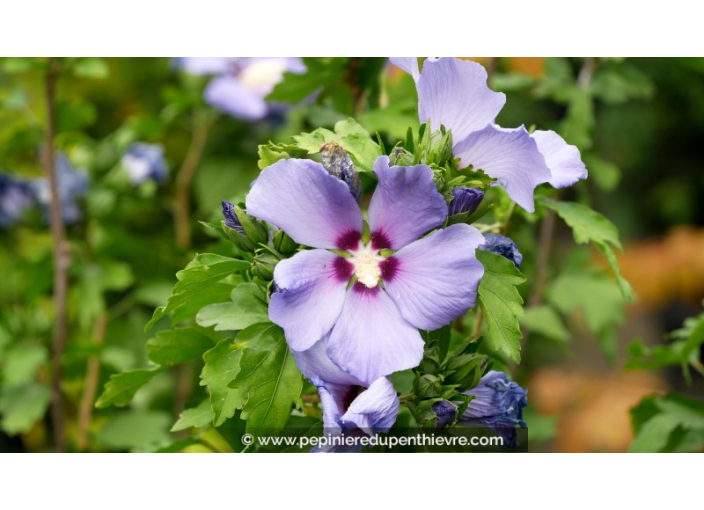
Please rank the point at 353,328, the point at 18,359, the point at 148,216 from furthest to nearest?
the point at 148,216, the point at 18,359, the point at 353,328

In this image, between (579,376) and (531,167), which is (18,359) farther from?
(579,376)

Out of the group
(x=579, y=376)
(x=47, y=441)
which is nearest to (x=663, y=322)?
(x=579, y=376)

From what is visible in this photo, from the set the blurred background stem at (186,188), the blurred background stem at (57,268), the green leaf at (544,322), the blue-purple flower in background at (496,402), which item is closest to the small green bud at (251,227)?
the blue-purple flower in background at (496,402)

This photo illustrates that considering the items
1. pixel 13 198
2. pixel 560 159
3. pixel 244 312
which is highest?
pixel 13 198

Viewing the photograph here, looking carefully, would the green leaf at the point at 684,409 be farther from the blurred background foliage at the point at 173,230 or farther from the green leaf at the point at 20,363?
the green leaf at the point at 20,363

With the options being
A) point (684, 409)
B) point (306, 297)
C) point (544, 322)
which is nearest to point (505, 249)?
point (306, 297)

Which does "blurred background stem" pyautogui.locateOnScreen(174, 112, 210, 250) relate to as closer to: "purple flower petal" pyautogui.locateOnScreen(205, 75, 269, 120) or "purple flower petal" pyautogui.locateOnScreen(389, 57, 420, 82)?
"purple flower petal" pyautogui.locateOnScreen(205, 75, 269, 120)

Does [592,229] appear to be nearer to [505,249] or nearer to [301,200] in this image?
[505,249]
